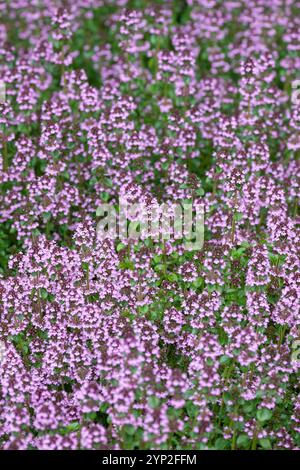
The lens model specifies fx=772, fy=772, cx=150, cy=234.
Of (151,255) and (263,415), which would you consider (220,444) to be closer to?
(263,415)

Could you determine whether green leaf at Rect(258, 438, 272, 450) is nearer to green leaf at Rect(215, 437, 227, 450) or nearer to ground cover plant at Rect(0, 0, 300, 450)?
ground cover plant at Rect(0, 0, 300, 450)

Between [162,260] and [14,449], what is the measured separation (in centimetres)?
329

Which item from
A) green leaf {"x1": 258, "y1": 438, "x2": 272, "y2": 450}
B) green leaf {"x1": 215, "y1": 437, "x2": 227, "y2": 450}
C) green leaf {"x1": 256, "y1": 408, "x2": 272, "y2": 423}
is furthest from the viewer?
green leaf {"x1": 215, "y1": 437, "x2": 227, "y2": 450}

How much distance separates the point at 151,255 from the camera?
8.91m

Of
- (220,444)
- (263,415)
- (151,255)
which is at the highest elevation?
(151,255)

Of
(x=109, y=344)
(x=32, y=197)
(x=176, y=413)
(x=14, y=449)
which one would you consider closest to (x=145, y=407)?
(x=176, y=413)

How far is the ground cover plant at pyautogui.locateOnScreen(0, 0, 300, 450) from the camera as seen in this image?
287 inches

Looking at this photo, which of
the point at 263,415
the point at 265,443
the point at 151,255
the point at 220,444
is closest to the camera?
the point at 263,415

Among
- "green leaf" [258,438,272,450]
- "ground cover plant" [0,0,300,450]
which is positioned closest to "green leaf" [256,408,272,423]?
"ground cover plant" [0,0,300,450]

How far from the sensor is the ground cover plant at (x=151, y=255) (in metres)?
7.29

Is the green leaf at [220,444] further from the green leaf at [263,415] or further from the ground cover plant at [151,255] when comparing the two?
the green leaf at [263,415]

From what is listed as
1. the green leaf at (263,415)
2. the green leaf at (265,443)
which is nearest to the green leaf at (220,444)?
the green leaf at (265,443)

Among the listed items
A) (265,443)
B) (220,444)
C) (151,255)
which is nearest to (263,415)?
(265,443)
